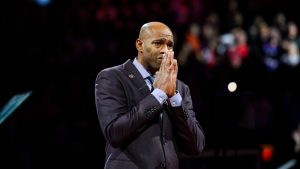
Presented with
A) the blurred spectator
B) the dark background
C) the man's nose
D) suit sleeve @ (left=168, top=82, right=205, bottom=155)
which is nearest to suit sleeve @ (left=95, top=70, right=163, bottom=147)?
suit sleeve @ (left=168, top=82, right=205, bottom=155)

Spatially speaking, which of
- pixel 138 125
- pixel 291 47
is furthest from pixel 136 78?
pixel 291 47

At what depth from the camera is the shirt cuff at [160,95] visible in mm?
2820

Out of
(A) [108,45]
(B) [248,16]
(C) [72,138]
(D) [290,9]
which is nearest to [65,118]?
(C) [72,138]

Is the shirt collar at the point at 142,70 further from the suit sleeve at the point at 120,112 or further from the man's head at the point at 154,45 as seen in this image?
the suit sleeve at the point at 120,112

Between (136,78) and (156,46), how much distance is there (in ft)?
0.67

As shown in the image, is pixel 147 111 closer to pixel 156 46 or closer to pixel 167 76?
pixel 167 76

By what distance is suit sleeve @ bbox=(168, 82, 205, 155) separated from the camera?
9.46ft

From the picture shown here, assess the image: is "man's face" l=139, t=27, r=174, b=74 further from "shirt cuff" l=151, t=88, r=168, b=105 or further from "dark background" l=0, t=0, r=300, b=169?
"dark background" l=0, t=0, r=300, b=169

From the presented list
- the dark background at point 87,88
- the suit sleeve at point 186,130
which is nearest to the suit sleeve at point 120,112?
the suit sleeve at point 186,130

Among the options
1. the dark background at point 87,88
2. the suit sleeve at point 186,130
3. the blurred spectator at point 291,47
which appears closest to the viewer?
the suit sleeve at point 186,130

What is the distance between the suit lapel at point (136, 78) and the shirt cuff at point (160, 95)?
0.13 m

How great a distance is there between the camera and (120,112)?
2.87 metres

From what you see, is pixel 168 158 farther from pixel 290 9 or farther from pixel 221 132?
pixel 290 9

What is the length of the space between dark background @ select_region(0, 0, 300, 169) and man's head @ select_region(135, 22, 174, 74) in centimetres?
147
